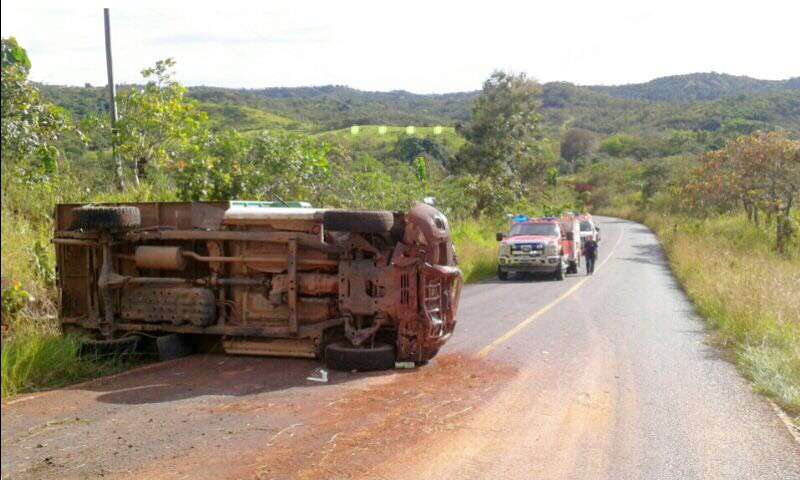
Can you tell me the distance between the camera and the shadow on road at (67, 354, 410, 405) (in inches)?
311

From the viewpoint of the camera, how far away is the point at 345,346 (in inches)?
360

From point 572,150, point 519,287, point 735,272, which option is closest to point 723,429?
point 735,272

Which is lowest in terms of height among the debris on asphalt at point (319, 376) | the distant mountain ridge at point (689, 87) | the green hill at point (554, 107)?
the debris on asphalt at point (319, 376)

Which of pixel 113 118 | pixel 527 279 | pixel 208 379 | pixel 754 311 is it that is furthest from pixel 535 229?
pixel 208 379

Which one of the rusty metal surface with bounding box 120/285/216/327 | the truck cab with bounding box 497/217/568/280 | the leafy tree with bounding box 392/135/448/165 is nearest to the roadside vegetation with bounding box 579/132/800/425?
the truck cab with bounding box 497/217/568/280

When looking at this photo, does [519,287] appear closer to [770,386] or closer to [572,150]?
[770,386]

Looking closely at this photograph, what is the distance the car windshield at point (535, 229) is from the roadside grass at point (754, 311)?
14.3ft

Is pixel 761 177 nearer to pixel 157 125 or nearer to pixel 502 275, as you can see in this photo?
pixel 502 275

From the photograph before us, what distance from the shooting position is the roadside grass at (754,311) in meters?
9.24

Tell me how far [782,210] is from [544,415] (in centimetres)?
2904

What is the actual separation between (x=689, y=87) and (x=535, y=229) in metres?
156

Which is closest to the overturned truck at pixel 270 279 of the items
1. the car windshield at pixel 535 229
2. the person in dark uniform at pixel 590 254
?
the car windshield at pixel 535 229

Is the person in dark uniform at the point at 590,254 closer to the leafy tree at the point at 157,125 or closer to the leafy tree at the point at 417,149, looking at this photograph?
the leafy tree at the point at 157,125

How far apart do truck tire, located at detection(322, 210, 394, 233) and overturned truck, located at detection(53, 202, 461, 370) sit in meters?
0.01
